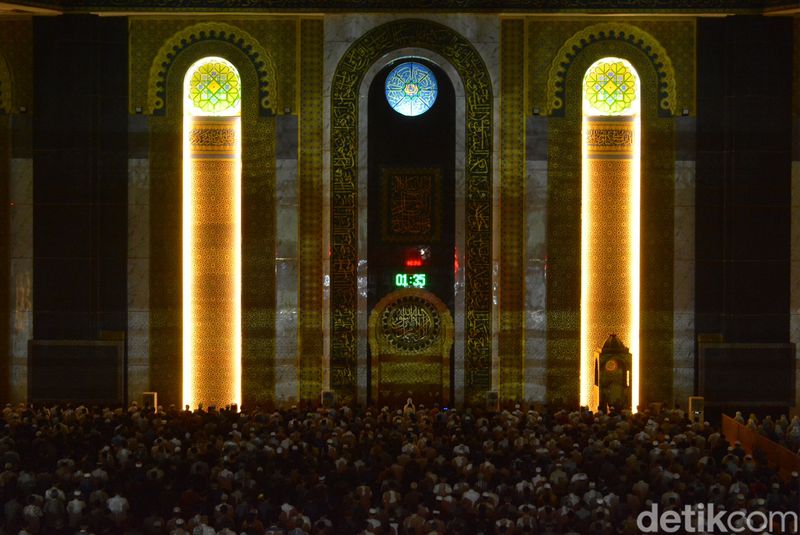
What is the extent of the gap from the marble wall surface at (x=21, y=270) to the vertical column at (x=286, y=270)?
368 cm

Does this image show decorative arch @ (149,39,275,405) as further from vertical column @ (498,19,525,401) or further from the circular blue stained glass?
vertical column @ (498,19,525,401)

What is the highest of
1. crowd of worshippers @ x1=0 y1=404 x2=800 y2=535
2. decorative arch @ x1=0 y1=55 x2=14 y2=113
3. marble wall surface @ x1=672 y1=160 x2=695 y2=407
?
decorative arch @ x1=0 y1=55 x2=14 y2=113

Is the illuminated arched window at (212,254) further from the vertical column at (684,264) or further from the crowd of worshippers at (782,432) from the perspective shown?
the crowd of worshippers at (782,432)

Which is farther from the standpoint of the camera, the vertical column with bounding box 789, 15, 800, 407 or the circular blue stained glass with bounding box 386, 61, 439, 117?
the circular blue stained glass with bounding box 386, 61, 439, 117

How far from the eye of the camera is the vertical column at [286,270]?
16266mm

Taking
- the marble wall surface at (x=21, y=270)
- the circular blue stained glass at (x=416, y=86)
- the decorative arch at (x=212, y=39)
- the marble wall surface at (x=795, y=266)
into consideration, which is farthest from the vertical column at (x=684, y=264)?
the marble wall surface at (x=21, y=270)

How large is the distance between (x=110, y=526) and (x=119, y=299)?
7.11 m

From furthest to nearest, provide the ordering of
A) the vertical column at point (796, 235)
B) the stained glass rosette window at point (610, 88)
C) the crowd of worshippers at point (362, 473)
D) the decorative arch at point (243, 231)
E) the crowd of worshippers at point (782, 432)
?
the stained glass rosette window at point (610, 88)
the decorative arch at point (243, 231)
the vertical column at point (796, 235)
the crowd of worshippers at point (782, 432)
the crowd of worshippers at point (362, 473)

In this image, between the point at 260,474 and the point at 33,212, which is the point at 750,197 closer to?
the point at 260,474

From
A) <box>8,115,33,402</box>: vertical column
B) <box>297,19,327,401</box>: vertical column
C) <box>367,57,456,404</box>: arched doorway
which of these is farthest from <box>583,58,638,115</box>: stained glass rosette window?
<box>8,115,33,402</box>: vertical column

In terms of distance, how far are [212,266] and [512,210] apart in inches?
182

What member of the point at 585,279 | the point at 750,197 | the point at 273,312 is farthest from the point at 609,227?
the point at 273,312

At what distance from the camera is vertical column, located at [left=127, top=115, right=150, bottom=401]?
639 inches

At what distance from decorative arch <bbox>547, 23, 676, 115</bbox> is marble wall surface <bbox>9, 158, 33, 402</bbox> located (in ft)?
26.0
